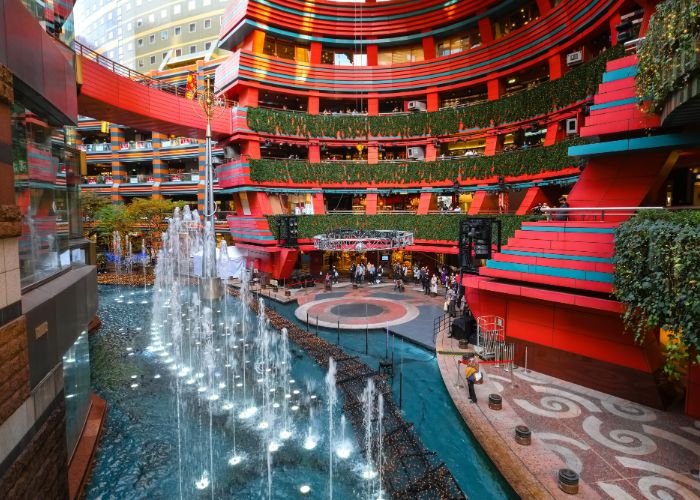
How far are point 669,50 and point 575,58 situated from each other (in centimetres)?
1811

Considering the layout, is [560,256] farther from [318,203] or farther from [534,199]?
[318,203]

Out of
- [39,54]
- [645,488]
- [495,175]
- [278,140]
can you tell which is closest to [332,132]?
[278,140]

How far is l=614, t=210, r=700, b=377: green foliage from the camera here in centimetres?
713

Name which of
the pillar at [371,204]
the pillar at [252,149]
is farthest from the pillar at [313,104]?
the pillar at [371,204]

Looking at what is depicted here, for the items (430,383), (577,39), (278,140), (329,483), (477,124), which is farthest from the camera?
(278,140)

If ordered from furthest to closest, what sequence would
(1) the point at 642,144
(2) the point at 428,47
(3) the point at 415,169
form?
(2) the point at 428,47, (3) the point at 415,169, (1) the point at 642,144

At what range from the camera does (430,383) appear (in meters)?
13.3

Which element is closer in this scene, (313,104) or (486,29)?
(486,29)

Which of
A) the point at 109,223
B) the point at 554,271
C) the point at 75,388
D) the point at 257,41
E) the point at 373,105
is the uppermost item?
the point at 257,41

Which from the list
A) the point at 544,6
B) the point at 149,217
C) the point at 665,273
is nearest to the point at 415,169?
the point at 544,6

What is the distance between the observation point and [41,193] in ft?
22.9

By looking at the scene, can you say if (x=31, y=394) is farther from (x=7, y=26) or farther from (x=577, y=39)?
(x=577, y=39)

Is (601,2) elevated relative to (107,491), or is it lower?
elevated

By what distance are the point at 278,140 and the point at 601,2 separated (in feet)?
76.7
